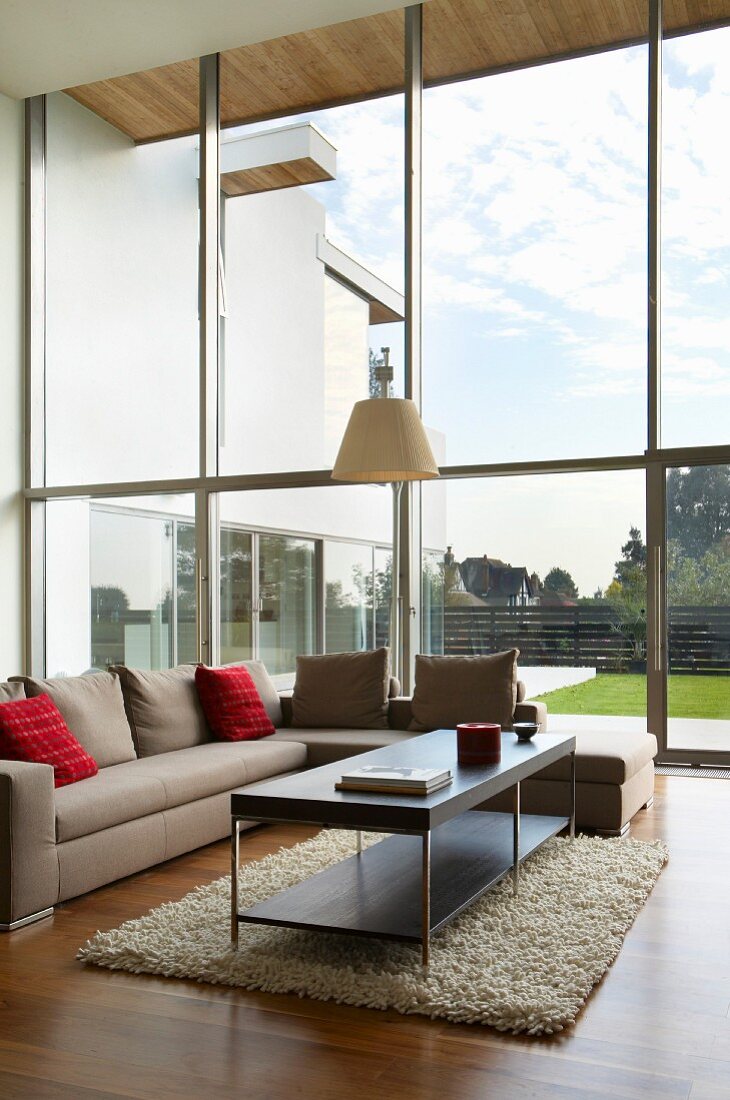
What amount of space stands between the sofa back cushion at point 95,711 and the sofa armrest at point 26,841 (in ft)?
2.42

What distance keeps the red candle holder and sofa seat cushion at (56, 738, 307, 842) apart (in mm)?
1254

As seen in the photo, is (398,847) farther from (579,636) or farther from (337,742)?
(579,636)

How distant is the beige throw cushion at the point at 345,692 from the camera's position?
5.84 meters

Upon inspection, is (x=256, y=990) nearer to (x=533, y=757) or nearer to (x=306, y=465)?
(x=533, y=757)

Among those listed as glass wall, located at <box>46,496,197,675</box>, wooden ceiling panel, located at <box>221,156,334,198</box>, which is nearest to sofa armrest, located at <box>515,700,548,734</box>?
glass wall, located at <box>46,496,197,675</box>

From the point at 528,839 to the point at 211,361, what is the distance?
192 inches

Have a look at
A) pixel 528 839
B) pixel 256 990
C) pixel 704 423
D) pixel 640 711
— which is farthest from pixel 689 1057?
pixel 704 423

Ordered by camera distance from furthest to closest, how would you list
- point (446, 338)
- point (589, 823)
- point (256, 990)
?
point (446, 338)
point (589, 823)
point (256, 990)

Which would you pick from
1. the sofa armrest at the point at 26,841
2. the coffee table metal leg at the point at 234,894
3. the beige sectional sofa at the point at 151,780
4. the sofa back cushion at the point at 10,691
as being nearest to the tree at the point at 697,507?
the beige sectional sofa at the point at 151,780

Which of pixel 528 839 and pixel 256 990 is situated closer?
pixel 256 990

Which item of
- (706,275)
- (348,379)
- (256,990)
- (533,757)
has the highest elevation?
(706,275)

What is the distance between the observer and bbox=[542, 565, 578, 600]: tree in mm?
6770

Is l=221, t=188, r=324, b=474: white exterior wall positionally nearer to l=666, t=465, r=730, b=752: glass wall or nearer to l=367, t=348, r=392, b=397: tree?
l=367, t=348, r=392, b=397: tree

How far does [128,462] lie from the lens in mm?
8164
